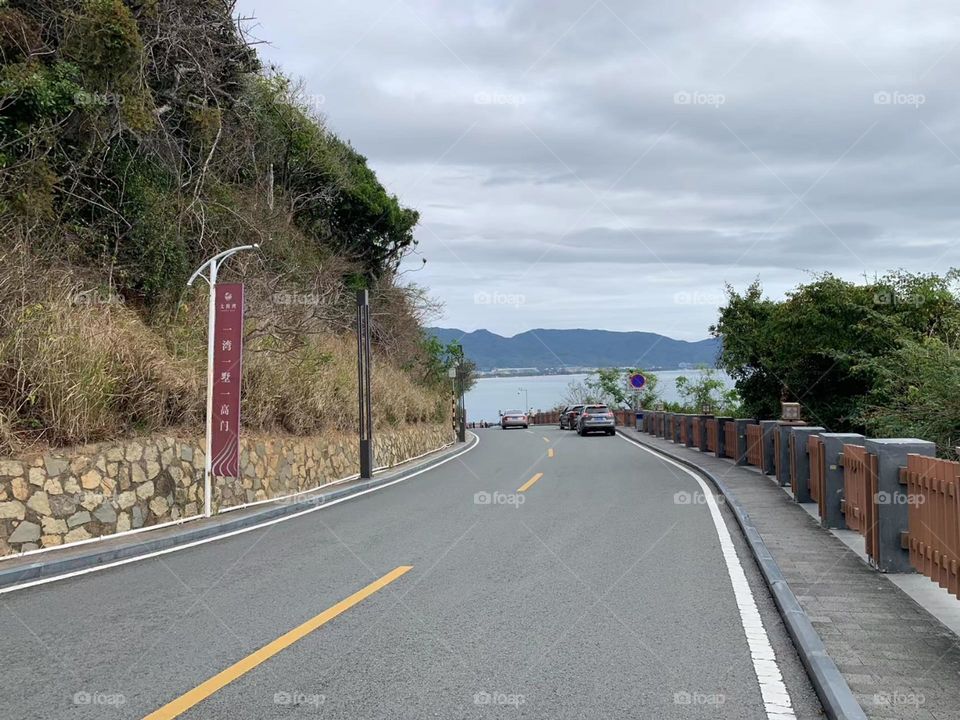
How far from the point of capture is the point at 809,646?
534cm

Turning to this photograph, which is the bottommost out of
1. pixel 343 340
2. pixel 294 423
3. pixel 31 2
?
pixel 294 423

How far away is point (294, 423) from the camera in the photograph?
17.7 meters

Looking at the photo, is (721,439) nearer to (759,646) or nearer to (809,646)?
(759,646)

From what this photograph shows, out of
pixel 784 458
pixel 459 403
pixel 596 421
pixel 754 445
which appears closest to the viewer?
pixel 784 458

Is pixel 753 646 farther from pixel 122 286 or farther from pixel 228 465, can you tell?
pixel 122 286

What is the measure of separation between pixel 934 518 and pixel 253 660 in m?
5.24

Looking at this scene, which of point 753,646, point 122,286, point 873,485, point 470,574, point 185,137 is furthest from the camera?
point 185,137

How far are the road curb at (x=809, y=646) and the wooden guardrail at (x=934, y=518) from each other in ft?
A: 3.57

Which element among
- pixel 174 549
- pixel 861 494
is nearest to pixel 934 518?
pixel 861 494

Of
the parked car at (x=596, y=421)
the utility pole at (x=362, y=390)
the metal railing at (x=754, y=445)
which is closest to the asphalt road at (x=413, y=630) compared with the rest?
the utility pole at (x=362, y=390)

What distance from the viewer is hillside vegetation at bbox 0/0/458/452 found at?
11766 mm

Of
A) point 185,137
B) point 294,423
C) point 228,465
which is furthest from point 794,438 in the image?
point 185,137

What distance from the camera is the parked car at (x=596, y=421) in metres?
42.0

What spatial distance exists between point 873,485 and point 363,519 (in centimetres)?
732
